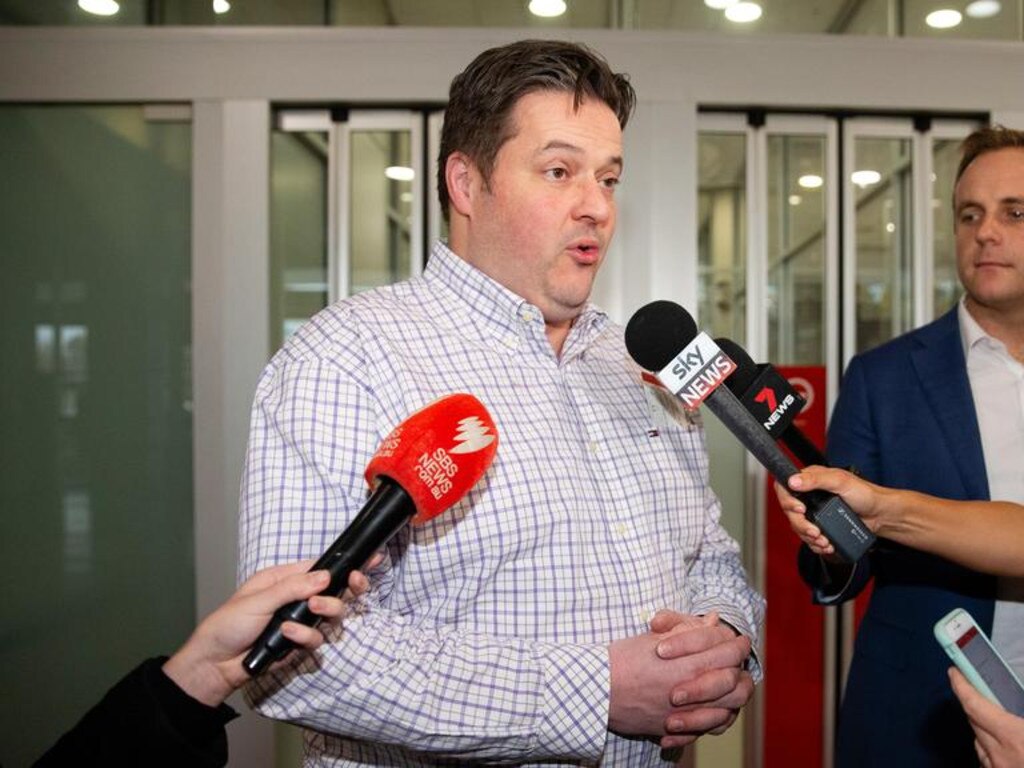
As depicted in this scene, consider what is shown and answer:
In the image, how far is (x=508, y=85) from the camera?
62.6 inches

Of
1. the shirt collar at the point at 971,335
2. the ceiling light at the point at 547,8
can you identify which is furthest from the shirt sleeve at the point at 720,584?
the ceiling light at the point at 547,8

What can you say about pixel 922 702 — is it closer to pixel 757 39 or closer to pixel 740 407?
pixel 740 407

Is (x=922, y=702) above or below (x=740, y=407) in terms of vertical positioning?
below

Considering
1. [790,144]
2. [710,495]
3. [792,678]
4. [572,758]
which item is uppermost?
[790,144]

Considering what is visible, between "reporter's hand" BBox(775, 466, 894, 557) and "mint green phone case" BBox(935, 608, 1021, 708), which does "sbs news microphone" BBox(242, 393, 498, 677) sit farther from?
"mint green phone case" BBox(935, 608, 1021, 708)

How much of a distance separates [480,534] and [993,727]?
0.83 meters

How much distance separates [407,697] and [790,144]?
106 inches

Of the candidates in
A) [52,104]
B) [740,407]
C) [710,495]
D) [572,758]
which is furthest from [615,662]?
[52,104]

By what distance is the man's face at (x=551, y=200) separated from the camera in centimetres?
158

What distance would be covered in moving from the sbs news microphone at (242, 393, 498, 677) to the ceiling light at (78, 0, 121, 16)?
2.71 metres

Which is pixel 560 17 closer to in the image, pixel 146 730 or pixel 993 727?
pixel 993 727

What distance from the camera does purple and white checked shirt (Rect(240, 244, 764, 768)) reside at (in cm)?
126

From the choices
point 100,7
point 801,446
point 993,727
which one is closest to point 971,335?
point 801,446

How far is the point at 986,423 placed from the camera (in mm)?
2131
